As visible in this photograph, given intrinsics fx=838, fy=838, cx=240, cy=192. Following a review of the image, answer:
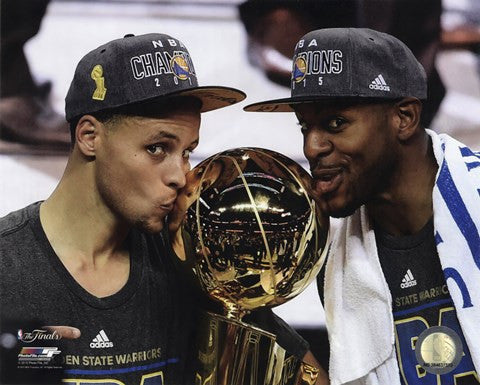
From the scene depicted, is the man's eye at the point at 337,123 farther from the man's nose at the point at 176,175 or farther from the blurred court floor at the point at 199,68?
the blurred court floor at the point at 199,68

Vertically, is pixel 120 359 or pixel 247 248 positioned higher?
pixel 247 248

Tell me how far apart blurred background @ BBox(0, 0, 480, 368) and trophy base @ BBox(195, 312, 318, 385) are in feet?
1.64

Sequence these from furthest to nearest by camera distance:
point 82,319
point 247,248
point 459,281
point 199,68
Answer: point 199,68 < point 459,281 < point 82,319 < point 247,248

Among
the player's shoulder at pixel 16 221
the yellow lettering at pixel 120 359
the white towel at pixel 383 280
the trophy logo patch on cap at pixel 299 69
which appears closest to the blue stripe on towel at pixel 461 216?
the white towel at pixel 383 280

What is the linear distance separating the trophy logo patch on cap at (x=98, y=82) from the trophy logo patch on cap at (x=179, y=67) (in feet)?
0.42

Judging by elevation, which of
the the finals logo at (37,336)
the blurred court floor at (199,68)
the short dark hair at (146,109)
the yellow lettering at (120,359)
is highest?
the blurred court floor at (199,68)

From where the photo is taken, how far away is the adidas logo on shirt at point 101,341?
4.99 feet

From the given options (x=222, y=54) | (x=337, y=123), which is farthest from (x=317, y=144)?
(x=222, y=54)

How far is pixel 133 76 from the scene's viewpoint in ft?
4.94

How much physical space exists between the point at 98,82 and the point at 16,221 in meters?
0.30

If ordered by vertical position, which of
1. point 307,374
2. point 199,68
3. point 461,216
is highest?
point 199,68

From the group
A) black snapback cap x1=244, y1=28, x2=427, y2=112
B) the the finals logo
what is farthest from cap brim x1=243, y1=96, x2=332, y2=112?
the the finals logo

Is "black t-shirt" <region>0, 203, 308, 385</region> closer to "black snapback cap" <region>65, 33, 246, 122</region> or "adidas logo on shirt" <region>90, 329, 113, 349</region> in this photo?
"adidas logo on shirt" <region>90, 329, 113, 349</region>

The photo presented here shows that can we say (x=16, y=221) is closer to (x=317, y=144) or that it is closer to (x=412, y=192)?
(x=317, y=144)
